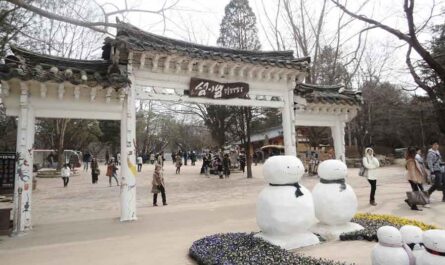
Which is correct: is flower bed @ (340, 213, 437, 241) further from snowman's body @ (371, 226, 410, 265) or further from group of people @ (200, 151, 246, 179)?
group of people @ (200, 151, 246, 179)

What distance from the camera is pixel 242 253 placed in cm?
537

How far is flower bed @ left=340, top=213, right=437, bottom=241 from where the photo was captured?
21.0 ft

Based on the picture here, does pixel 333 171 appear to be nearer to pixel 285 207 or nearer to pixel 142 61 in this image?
pixel 285 207

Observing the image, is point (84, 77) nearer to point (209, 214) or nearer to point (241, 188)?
point (209, 214)

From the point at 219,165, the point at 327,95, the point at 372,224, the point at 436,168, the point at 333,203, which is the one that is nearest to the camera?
the point at 333,203

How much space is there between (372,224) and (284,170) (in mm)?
2841

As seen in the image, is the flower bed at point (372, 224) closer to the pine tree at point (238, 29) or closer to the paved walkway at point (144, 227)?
the paved walkway at point (144, 227)

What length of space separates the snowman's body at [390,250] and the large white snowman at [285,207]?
1882 mm

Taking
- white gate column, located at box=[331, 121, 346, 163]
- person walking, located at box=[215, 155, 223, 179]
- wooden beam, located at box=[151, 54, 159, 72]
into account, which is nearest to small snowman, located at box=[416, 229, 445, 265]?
wooden beam, located at box=[151, 54, 159, 72]

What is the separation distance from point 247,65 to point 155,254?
6482 millimetres

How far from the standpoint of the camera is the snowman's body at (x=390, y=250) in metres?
3.96

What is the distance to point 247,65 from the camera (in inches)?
412

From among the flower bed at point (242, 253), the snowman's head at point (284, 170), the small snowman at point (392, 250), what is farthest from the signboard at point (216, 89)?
the small snowman at point (392, 250)

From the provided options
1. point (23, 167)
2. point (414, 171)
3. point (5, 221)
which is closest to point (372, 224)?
point (414, 171)
